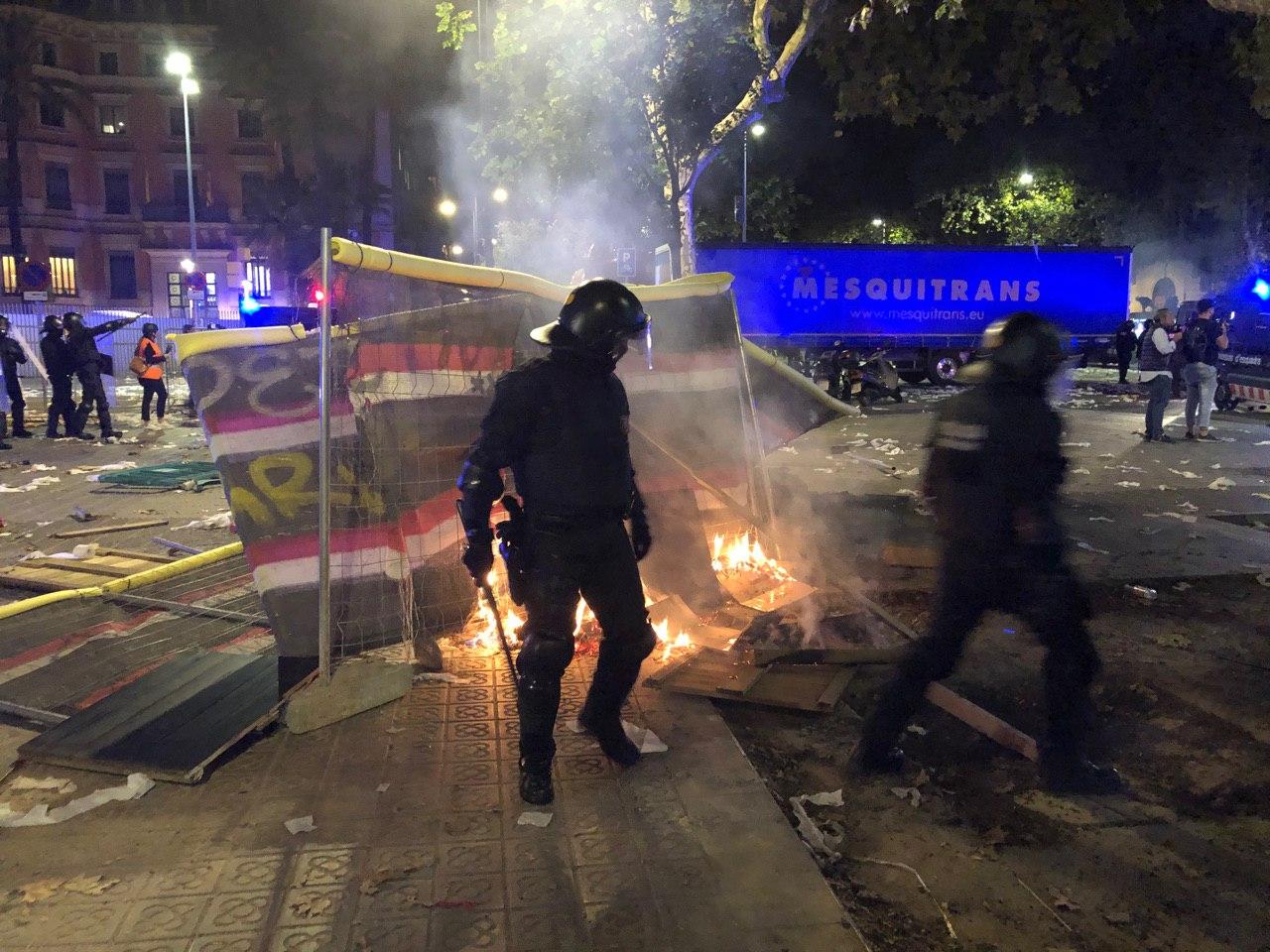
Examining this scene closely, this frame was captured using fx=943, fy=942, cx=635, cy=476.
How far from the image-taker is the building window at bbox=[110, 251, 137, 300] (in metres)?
49.0

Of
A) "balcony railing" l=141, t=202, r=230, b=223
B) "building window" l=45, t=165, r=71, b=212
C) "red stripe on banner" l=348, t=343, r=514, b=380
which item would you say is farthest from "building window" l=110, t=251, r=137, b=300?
"red stripe on banner" l=348, t=343, r=514, b=380

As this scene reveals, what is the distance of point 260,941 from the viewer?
2.75m

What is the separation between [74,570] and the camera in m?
6.93

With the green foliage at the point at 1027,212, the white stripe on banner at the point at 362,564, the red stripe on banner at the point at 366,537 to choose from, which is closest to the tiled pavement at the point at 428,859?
the white stripe on banner at the point at 362,564

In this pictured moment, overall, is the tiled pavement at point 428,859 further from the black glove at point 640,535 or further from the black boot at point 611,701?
the black glove at point 640,535

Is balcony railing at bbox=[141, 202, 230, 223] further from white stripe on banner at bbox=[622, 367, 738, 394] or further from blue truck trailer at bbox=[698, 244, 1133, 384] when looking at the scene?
white stripe on banner at bbox=[622, 367, 738, 394]

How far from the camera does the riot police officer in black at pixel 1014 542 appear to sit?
3627 millimetres

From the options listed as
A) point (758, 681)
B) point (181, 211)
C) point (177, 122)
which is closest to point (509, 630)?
point (758, 681)

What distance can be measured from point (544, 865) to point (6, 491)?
402 inches

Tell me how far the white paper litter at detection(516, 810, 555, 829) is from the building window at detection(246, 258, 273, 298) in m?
46.5

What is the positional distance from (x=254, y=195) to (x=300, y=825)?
169 feet

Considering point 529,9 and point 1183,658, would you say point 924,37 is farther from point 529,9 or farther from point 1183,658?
point 1183,658

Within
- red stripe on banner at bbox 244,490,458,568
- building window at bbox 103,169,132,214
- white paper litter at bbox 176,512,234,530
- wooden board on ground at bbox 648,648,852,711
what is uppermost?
building window at bbox 103,169,132,214

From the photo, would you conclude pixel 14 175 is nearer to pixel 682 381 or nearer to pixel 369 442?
pixel 682 381
